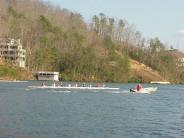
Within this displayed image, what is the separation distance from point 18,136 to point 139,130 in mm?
14370

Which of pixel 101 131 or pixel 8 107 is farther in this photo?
pixel 8 107

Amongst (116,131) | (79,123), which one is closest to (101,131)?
(116,131)

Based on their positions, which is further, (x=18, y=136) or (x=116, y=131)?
(x=116, y=131)

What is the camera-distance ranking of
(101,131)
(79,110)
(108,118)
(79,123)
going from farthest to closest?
(79,110) → (108,118) → (79,123) → (101,131)

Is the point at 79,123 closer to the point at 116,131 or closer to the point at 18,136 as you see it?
the point at 116,131

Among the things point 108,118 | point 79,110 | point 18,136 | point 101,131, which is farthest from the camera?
point 79,110

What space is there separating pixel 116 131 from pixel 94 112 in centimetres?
2004

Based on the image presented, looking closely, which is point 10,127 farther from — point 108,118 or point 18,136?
point 108,118

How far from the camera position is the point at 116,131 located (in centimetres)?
5191

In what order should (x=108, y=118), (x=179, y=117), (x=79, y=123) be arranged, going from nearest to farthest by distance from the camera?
(x=79, y=123)
(x=108, y=118)
(x=179, y=117)

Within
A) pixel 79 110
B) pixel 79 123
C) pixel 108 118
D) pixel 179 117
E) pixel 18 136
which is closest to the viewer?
pixel 18 136

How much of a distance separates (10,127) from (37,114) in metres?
14.0

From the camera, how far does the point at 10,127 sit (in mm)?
51344

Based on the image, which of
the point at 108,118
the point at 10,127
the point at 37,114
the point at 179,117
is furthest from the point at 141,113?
the point at 10,127
